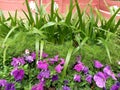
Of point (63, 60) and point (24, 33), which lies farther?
point (24, 33)

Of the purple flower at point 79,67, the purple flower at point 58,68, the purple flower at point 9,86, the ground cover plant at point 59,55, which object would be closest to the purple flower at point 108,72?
the ground cover plant at point 59,55

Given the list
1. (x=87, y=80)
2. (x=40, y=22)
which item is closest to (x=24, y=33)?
(x=40, y=22)

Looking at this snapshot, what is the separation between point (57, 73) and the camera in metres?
1.44

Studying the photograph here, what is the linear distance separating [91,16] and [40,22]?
1.21ft

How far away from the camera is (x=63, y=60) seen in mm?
1511

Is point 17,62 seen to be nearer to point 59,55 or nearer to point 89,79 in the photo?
point 59,55

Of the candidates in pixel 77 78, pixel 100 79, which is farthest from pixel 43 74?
pixel 100 79

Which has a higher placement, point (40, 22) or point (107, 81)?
point (40, 22)

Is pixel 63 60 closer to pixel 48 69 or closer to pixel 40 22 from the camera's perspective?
pixel 48 69

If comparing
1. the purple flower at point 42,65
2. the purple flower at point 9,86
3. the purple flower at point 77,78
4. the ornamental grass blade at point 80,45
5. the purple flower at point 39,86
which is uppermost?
the ornamental grass blade at point 80,45

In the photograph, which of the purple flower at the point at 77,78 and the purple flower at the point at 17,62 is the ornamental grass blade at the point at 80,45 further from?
the purple flower at the point at 17,62

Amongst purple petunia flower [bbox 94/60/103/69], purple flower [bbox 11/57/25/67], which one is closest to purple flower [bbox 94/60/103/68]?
purple petunia flower [bbox 94/60/103/69]

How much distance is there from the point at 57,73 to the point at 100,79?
228mm

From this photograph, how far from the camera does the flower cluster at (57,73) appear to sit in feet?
4.63
